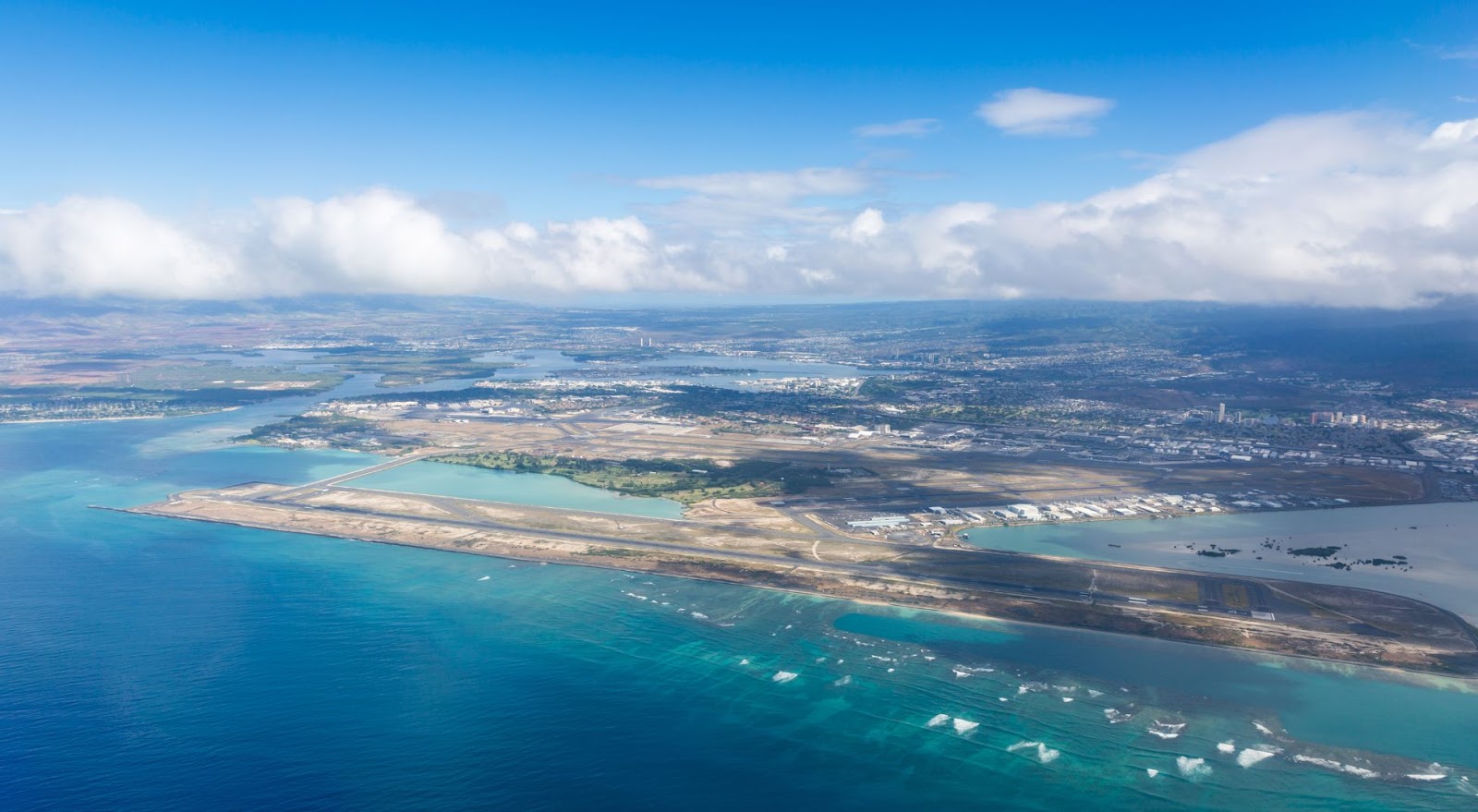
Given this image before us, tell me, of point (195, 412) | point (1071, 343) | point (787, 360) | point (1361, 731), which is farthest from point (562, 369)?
point (1361, 731)

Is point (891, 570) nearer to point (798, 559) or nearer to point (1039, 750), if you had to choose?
point (798, 559)

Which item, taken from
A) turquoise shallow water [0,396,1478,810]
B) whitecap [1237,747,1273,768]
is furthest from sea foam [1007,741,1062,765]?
whitecap [1237,747,1273,768]

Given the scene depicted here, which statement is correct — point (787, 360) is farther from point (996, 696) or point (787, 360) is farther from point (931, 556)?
point (996, 696)

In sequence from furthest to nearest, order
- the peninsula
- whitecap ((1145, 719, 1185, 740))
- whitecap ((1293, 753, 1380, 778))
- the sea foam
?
1. the peninsula
2. whitecap ((1145, 719, 1185, 740))
3. the sea foam
4. whitecap ((1293, 753, 1380, 778))

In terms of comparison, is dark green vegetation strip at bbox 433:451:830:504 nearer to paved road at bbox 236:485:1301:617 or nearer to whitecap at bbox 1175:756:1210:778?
paved road at bbox 236:485:1301:617

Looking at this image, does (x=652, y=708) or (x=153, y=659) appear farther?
(x=153, y=659)

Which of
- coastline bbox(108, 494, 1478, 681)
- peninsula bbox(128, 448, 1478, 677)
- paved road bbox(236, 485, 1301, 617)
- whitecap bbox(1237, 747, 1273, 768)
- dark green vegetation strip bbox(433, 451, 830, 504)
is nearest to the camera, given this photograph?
whitecap bbox(1237, 747, 1273, 768)

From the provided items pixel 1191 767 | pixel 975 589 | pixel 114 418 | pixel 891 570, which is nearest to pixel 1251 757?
pixel 1191 767
